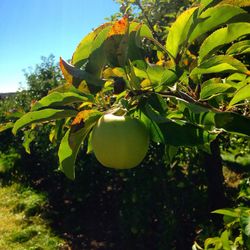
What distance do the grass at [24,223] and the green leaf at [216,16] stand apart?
423cm

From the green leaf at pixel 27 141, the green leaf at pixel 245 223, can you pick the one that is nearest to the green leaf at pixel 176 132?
the green leaf at pixel 27 141

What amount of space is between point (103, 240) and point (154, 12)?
285 cm

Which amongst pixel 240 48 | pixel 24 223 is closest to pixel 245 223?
pixel 240 48

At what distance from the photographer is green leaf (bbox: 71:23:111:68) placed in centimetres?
86

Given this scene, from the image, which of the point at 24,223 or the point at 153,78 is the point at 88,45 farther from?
the point at 24,223

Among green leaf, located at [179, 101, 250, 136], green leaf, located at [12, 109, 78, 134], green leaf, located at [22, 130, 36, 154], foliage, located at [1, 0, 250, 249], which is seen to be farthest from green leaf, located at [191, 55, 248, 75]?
green leaf, located at [22, 130, 36, 154]

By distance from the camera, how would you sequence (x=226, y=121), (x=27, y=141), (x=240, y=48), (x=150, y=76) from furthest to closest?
(x=27, y=141) → (x=240, y=48) → (x=150, y=76) → (x=226, y=121)

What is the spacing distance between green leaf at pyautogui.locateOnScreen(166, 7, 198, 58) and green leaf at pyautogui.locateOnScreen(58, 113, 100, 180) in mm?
243

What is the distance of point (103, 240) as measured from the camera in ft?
15.3

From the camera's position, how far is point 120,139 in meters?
0.80

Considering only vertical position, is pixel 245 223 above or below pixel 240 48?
below

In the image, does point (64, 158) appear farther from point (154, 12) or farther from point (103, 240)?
point (103, 240)

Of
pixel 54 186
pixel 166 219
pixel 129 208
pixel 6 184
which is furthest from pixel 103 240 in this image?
pixel 6 184

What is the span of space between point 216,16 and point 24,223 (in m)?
5.12
